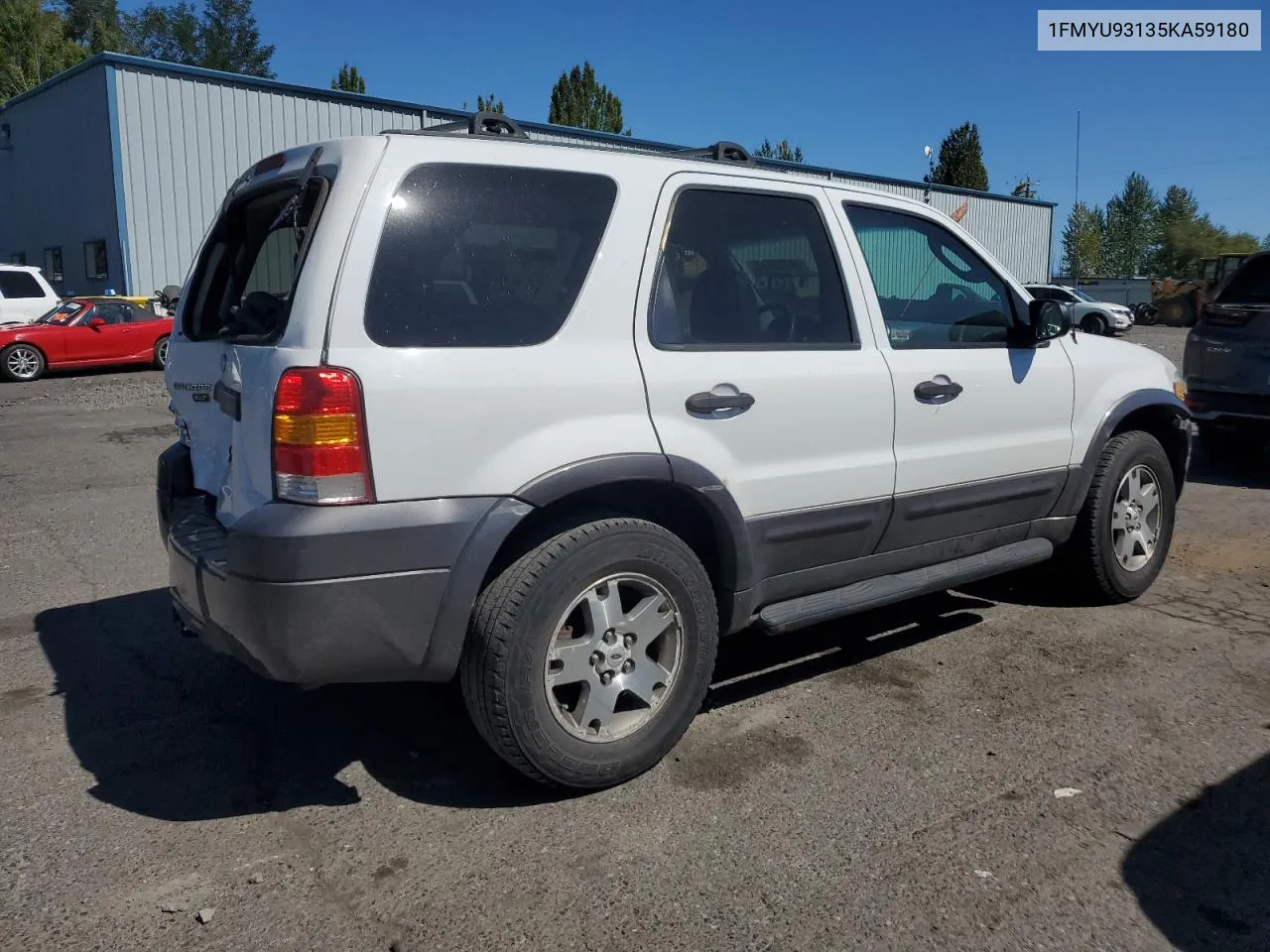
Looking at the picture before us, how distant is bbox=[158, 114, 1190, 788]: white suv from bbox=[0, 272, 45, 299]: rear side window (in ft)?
59.1

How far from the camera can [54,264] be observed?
79.3 ft

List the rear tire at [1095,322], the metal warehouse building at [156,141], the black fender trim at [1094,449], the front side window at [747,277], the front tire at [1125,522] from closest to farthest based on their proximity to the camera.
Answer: the front side window at [747,277]
the black fender trim at [1094,449]
the front tire at [1125,522]
the metal warehouse building at [156,141]
the rear tire at [1095,322]

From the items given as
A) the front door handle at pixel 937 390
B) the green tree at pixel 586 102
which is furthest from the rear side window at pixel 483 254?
the green tree at pixel 586 102

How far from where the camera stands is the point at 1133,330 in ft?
117

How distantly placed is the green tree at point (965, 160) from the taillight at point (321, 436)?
162 feet

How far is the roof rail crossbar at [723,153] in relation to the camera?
4.02 m

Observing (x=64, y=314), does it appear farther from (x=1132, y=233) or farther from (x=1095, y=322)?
Result: (x=1132, y=233)

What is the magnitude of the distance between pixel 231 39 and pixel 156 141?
163 feet

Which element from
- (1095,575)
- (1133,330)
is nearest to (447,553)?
(1095,575)

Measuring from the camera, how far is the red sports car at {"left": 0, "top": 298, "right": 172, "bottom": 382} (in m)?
16.9

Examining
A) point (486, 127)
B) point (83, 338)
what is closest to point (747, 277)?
point (486, 127)

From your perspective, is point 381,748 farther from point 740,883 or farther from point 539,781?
point 740,883

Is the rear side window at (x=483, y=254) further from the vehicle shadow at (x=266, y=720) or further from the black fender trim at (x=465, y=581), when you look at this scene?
the vehicle shadow at (x=266, y=720)

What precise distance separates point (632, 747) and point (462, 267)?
1.57 meters
